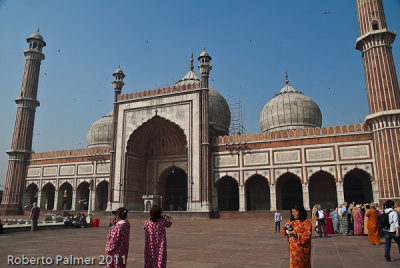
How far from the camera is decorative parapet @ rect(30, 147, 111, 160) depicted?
27.4m

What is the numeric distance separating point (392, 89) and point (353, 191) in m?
8.10

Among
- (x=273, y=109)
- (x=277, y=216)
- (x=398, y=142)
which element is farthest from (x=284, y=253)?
(x=273, y=109)

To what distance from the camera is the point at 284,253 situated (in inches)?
253

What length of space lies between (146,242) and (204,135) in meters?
18.6

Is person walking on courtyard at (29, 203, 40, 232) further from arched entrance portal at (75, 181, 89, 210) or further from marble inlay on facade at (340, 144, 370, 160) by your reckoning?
marble inlay on facade at (340, 144, 370, 160)

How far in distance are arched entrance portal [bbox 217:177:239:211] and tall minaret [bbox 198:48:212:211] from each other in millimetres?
3705

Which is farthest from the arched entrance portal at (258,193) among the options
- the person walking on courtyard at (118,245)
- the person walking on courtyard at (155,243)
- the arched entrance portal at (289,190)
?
the person walking on courtyard at (118,245)

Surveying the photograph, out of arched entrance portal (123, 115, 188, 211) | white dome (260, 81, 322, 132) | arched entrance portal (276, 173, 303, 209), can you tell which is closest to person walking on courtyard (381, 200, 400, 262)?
arched entrance portal (276, 173, 303, 209)

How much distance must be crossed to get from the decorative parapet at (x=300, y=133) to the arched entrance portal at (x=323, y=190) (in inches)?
115

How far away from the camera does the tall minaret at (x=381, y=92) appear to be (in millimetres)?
17094

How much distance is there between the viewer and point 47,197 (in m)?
31.1

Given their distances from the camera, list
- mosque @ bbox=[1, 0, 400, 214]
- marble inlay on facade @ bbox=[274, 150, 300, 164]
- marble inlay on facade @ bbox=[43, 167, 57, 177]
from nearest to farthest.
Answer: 1. mosque @ bbox=[1, 0, 400, 214]
2. marble inlay on facade @ bbox=[274, 150, 300, 164]
3. marble inlay on facade @ bbox=[43, 167, 57, 177]

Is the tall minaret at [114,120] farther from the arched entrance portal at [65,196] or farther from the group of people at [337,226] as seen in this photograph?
the group of people at [337,226]

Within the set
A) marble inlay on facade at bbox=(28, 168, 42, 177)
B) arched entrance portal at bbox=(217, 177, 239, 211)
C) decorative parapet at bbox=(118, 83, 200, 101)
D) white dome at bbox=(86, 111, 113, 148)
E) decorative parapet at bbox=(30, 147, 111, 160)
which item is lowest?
arched entrance portal at bbox=(217, 177, 239, 211)
